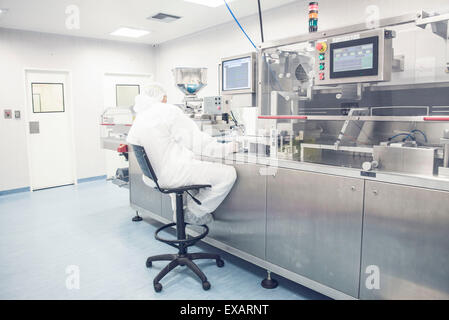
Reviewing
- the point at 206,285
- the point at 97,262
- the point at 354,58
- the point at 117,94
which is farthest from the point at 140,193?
the point at 117,94

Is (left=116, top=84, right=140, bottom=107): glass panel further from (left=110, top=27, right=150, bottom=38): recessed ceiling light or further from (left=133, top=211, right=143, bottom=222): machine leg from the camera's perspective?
(left=133, top=211, right=143, bottom=222): machine leg

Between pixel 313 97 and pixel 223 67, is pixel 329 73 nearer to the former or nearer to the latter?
pixel 313 97

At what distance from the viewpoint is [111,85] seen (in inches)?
222

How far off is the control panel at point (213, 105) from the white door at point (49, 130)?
3404 millimetres

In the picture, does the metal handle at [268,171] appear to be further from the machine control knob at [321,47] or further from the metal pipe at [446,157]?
the metal pipe at [446,157]

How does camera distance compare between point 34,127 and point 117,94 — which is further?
point 117,94

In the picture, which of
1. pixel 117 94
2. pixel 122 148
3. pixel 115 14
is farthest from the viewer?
pixel 117 94

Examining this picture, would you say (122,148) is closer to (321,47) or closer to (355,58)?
(321,47)

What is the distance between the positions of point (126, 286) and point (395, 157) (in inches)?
69.1

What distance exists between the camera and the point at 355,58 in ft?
5.99

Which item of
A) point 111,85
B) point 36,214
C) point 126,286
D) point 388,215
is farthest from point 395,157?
point 111,85

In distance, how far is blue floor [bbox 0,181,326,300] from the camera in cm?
211

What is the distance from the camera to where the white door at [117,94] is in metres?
5.60

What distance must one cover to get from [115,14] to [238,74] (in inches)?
89.9
